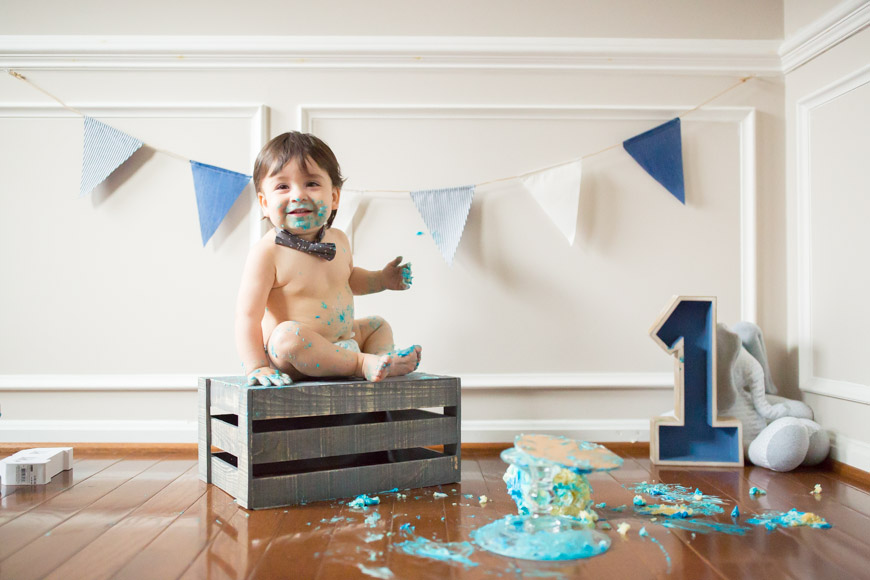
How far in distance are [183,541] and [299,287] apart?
0.67 metres

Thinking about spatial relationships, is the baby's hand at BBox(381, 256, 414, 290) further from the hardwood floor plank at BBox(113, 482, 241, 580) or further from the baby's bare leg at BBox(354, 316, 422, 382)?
the hardwood floor plank at BBox(113, 482, 241, 580)

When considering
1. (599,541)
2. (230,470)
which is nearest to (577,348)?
(599,541)

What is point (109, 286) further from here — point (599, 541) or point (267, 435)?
point (599, 541)

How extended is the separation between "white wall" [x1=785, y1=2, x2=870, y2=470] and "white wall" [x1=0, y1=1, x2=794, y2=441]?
10cm

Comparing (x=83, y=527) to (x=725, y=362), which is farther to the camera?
(x=725, y=362)

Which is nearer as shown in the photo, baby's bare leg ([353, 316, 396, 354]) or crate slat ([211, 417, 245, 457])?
crate slat ([211, 417, 245, 457])

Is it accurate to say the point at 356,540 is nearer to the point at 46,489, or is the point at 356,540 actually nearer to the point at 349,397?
the point at 349,397

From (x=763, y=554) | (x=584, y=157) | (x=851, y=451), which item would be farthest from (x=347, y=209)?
(x=851, y=451)

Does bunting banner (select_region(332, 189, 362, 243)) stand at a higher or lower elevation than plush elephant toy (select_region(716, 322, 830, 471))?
higher

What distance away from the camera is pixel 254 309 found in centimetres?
164

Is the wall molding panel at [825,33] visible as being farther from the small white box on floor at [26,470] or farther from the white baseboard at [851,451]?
the small white box on floor at [26,470]

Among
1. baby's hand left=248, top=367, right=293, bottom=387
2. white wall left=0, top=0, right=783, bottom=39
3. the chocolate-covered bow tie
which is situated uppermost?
white wall left=0, top=0, right=783, bottom=39

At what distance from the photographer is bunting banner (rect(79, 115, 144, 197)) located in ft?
7.10

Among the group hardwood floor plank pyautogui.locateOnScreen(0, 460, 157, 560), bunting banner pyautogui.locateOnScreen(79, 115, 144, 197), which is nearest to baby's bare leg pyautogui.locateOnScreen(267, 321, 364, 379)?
hardwood floor plank pyautogui.locateOnScreen(0, 460, 157, 560)
